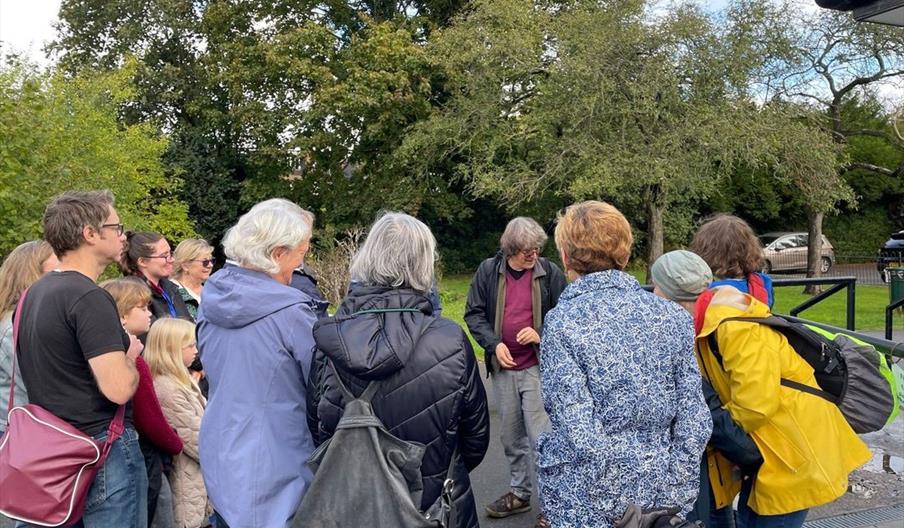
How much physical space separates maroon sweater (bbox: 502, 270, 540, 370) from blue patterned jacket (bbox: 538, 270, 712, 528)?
1934 mm

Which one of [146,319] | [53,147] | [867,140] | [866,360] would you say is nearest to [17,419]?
[146,319]

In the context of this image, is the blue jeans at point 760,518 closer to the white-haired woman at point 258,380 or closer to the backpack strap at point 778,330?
the backpack strap at point 778,330

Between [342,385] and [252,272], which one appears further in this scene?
[252,272]

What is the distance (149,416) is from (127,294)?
2.39 ft

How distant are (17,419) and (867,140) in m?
33.8

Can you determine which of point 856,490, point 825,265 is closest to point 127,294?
point 856,490

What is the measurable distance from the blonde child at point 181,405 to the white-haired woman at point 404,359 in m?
1.20

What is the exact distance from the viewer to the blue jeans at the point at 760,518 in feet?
8.79

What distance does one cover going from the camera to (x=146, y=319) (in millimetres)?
3424

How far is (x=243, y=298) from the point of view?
2398mm

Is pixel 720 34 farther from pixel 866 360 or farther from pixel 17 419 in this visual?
pixel 17 419

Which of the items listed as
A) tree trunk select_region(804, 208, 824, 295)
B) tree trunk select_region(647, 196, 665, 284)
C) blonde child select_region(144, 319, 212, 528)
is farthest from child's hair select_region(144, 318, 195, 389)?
tree trunk select_region(804, 208, 824, 295)

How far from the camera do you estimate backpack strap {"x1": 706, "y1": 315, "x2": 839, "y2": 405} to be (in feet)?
8.35

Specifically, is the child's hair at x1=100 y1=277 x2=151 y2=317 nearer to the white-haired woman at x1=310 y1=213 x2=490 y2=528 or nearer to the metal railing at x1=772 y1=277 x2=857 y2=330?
the white-haired woman at x1=310 y1=213 x2=490 y2=528
